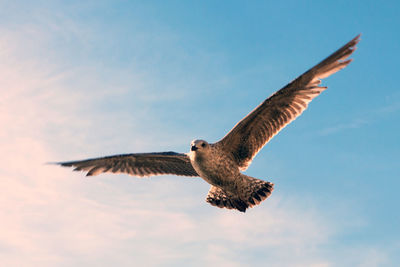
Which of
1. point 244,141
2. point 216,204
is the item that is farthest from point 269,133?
point 216,204

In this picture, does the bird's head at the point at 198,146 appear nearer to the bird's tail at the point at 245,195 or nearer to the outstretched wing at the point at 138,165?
the outstretched wing at the point at 138,165

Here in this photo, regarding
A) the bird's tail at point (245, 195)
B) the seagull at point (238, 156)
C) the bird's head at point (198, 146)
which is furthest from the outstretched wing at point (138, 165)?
the bird's head at point (198, 146)

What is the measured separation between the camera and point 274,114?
11.4 m

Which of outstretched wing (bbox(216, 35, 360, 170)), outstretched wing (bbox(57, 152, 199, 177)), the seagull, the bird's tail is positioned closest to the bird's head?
the seagull

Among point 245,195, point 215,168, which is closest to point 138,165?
point 215,168

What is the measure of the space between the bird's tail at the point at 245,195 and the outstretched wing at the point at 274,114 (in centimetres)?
49

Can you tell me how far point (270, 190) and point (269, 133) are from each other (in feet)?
5.01

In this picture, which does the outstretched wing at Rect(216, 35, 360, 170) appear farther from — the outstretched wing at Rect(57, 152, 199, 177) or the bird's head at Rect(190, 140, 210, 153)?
the outstretched wing at Rect(57, 152, 199, 177)

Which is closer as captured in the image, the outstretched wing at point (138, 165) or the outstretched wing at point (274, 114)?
the outstretched wing at point (274, 114)

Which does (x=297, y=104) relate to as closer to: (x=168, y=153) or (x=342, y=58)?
(x=342, y=58)

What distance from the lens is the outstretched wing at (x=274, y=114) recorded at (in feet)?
34.9

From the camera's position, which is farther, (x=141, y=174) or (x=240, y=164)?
(x=141, y=174)

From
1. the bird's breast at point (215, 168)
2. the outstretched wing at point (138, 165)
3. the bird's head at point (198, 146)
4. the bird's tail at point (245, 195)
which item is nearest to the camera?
the bird's head at point (198, 146)

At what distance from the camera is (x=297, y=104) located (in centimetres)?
1127
